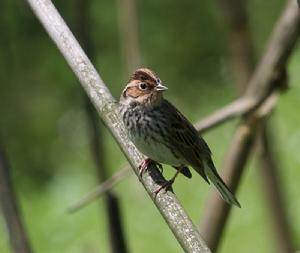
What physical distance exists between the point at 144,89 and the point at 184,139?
0.49 ft

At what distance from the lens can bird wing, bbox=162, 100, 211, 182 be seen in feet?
8.91

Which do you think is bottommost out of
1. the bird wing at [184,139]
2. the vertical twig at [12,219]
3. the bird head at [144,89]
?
the bird wing at [184,139]

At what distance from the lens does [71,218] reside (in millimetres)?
4574

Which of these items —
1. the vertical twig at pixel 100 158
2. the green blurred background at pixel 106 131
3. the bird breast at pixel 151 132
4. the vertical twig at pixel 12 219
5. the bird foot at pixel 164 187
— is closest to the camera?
the bird foot at pixel 164 187

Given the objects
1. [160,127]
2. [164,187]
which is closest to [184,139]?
[160,127]

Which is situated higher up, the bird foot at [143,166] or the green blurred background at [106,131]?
the bird foot at [143,166]

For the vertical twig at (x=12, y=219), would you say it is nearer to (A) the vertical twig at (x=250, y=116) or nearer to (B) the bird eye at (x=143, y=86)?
(A) the vertical twig at (x=250, y=116)

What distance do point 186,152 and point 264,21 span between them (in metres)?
2.62

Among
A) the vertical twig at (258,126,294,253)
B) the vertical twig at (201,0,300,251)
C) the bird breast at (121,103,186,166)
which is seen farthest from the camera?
the vertical twig at (258,126,294,253)

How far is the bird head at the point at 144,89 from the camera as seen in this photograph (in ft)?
8.64

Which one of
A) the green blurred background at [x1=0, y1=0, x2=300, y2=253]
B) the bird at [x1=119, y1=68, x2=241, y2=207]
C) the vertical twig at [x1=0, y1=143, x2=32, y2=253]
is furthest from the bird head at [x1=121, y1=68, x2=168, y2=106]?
the green blurred background at [x1=0, y1=0, x2=300, y2=253]

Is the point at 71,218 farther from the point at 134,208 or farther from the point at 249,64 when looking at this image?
the point at 249,64

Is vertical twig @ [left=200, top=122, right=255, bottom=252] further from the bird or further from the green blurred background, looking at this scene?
the green blurred background

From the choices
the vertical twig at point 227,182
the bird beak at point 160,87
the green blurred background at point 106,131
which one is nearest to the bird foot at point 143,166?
the vertical twig at point 227,182
